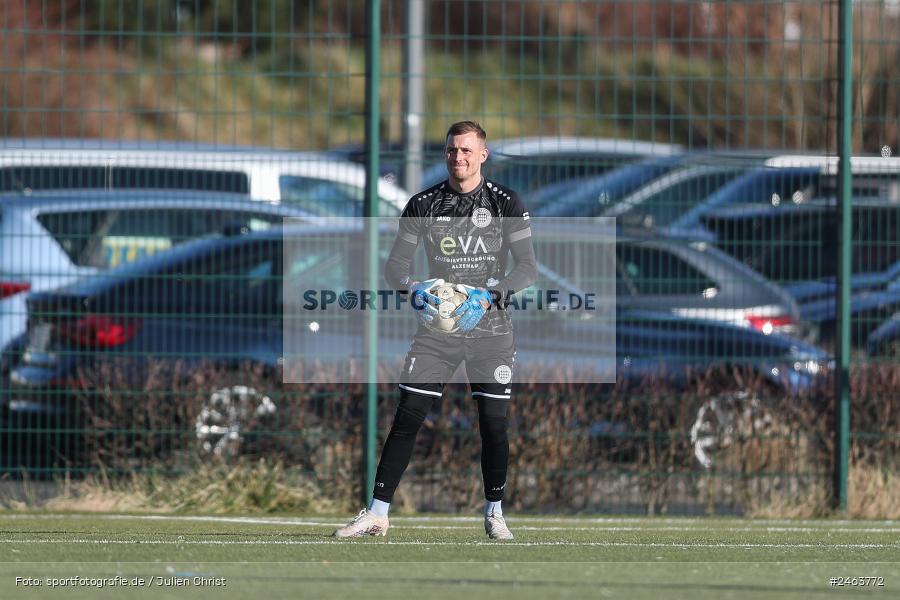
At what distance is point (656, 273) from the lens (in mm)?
9695

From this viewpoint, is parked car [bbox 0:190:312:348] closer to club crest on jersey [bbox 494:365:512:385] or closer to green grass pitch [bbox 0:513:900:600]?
green grass pitch [bbox 0:513:900:600]

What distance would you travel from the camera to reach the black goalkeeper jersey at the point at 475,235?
7.16 m

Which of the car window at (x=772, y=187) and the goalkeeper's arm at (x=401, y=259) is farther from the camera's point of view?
the car window at (x=772, y=187)

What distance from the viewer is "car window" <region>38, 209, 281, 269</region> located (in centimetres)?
958

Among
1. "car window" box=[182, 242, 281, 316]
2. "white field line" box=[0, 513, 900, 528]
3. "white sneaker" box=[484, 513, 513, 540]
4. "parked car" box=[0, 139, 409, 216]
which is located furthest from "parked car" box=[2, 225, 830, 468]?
"white sneaker" box=[484, 513, 513, 540]

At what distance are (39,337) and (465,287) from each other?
3.56 m

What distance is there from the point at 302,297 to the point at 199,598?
4.49 meters

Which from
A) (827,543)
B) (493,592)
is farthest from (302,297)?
(493,592)

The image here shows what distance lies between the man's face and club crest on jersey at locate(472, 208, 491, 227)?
0.15 metres

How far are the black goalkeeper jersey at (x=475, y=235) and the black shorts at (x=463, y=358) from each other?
6 centimetres

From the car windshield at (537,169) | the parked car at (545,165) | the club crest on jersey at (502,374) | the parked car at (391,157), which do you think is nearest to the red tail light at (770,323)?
the parked car at (545,165)

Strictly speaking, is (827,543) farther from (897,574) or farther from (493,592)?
(493,592)

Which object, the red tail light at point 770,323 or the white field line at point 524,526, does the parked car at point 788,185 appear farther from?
the white field line at point 524,526

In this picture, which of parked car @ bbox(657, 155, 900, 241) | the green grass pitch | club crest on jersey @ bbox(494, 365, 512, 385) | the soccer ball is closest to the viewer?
the green grass pitch
